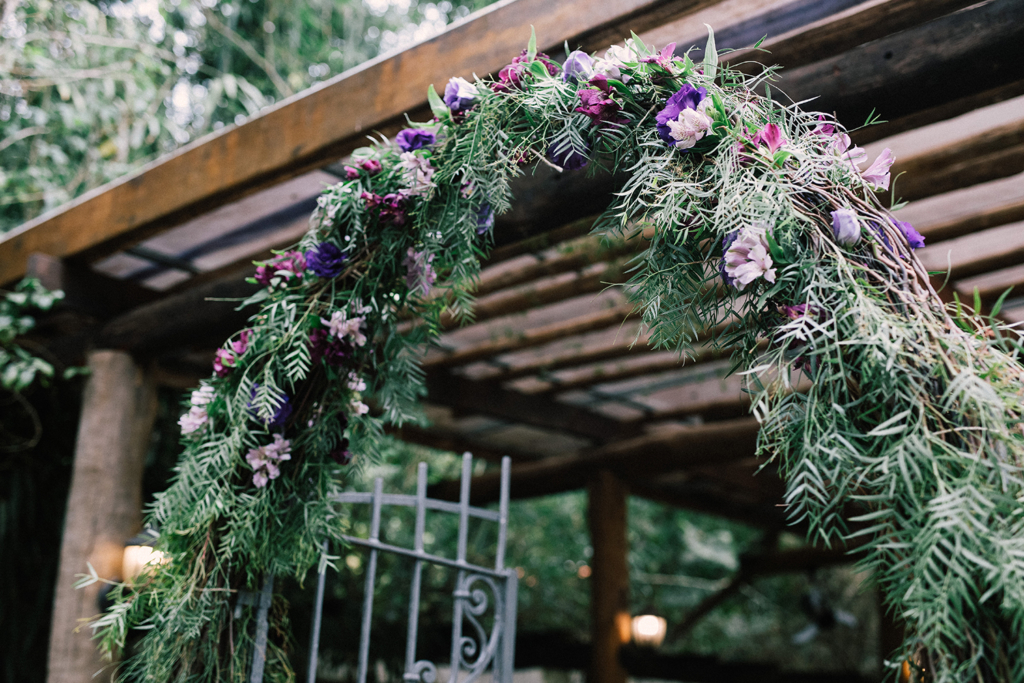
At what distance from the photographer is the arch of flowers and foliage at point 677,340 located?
2.80 ft

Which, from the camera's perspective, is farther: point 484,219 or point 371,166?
point 371,166

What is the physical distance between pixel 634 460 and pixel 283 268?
2599 mm

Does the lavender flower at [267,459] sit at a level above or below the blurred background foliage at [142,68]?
below

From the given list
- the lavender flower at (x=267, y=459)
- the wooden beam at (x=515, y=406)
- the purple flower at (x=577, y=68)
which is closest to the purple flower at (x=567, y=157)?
the purple flower at (x=577, y=68)

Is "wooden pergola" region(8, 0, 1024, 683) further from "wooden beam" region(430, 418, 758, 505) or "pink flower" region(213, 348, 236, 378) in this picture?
"pink flower" region(213, 348, 236, 378)

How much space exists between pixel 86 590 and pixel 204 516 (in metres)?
1.42

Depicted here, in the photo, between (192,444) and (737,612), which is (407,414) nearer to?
(192,444)

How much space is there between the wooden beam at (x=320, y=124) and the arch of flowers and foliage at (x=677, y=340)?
1.08ft

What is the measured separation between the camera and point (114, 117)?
4898 millimetres

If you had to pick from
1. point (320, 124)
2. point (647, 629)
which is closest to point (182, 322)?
point (320, 124)

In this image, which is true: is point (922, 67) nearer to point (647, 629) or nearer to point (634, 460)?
point (634, 460)

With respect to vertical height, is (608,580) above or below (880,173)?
below

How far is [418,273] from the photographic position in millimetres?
1551

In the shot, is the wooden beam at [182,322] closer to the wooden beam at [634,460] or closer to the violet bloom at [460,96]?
the violet bloom at [460,96]
